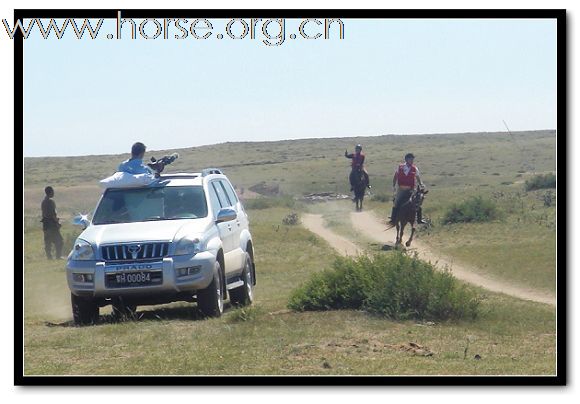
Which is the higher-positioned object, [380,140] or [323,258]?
[380,140]

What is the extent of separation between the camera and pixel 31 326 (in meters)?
→ 13.5

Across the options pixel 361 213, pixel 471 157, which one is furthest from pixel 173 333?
pixel 471 157

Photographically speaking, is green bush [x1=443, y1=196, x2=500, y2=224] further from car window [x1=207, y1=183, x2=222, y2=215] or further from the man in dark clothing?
car window [x1=207, y1=183, x2=222, y2=215]

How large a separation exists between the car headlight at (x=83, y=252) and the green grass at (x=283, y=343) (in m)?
0.78

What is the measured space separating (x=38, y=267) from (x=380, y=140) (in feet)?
274

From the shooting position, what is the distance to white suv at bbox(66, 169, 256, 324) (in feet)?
41.6

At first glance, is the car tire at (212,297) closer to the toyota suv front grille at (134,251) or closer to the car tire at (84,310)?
the toyota suv front grille at (134,251)

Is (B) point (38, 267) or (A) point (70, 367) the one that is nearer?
(A) point (70, 367)

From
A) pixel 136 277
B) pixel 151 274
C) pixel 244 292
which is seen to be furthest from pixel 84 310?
pixel 244 292

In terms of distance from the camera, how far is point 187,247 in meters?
12.8

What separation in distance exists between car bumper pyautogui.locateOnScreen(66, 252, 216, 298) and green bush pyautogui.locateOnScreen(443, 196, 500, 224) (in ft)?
51.2

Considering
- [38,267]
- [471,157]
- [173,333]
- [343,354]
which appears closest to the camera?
[343,354]

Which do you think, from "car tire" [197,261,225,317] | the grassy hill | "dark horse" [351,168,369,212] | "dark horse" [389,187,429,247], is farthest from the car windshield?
the grassy hill

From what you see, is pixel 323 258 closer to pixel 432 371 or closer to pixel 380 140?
pixel 432 371
